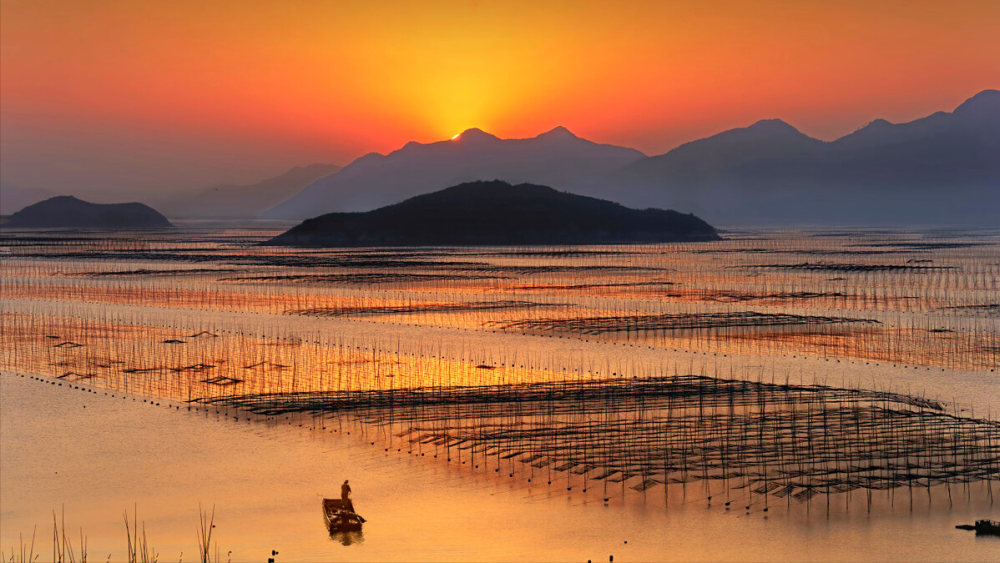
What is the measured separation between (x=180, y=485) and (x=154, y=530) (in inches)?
113

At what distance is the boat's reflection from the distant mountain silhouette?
138 m

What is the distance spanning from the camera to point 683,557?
1750cm

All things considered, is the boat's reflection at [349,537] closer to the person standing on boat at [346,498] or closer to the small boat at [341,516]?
the small boat at [341,516]

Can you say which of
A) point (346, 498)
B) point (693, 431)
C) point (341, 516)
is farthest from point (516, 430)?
point (341, 516)

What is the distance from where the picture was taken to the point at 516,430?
24234mm

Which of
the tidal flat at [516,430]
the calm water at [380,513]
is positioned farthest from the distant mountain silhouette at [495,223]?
the calm water at [380,513]

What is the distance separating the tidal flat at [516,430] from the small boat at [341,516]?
390mm

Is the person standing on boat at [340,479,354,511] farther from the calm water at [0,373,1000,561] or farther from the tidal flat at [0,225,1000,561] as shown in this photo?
the tidal flat at [0,225,1000,561]

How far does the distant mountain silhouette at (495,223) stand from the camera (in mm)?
161625

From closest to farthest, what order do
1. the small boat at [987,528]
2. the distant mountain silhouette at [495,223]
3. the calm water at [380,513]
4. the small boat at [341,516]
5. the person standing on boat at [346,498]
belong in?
the calm water at [380,513]
the small boat at [987,528]
the small boat at [341,516]
the person standing on boat at [346,498]
the distant mountain silhouette at [495,223]

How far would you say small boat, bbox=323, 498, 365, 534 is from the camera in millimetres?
18766

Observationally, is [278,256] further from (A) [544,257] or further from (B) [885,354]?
(B) [885,354]

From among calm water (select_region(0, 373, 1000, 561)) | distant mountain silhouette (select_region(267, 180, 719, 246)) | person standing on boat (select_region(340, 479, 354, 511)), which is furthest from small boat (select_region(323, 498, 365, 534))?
distant mountain silhouette (select_region(267, 180, 719, 246))

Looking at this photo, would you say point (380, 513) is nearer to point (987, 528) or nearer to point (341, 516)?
point (341, 516)
